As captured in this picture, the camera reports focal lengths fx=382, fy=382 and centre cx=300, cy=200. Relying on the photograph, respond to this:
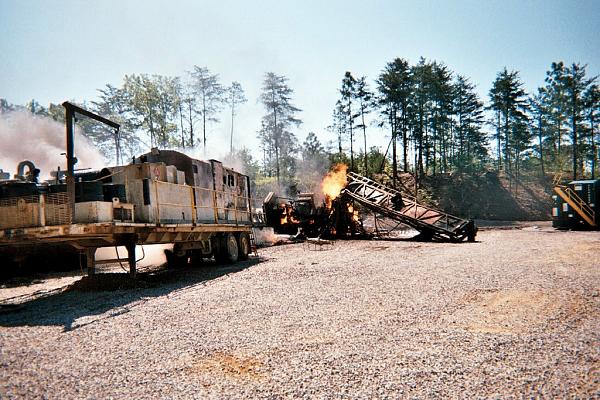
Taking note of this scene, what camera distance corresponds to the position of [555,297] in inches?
259

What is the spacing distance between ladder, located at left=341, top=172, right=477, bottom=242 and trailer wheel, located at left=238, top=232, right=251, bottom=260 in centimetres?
791

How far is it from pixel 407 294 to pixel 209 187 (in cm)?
809

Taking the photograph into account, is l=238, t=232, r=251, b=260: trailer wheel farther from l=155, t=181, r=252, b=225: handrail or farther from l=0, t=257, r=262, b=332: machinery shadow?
l=0, t=257, r=262, b=332: machinery shadow

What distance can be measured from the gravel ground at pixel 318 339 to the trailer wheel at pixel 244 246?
5322 mm

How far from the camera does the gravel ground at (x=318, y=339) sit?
3.53 metres

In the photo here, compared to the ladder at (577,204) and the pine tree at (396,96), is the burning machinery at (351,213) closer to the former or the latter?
the ladder at (577,204)

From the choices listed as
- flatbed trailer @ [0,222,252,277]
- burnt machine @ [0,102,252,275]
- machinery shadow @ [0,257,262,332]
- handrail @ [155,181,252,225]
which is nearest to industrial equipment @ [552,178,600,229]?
handrail @ [155,181,252,225]

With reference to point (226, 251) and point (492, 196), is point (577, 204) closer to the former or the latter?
point (492, 196)

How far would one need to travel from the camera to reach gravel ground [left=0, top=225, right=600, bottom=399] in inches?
139

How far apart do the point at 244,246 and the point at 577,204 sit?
20988 mm

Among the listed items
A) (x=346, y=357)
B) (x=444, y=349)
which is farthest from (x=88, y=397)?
(x=444, y=349)

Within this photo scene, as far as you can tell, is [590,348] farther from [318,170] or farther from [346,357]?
[318,170]

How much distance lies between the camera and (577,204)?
23.3 metres

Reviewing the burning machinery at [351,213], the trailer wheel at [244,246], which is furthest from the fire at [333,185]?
the trailer wheel at [244,246]
